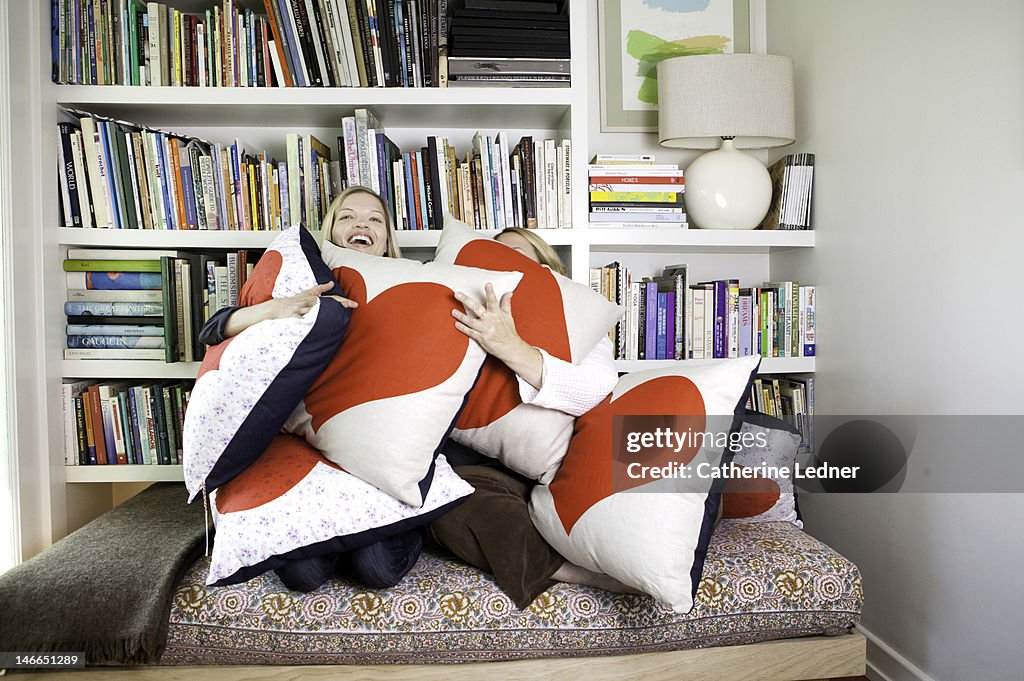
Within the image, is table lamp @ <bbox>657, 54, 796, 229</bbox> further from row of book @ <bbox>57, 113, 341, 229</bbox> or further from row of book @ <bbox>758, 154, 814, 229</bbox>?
row of book @ <bbox>57, 113, 341, 229</bbox>

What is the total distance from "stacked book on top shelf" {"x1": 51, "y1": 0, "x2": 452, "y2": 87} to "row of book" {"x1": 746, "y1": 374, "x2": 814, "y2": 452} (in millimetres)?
1359

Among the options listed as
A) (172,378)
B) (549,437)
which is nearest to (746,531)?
(549,437)

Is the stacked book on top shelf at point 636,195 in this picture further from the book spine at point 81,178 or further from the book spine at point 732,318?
the book spine at point 81,178

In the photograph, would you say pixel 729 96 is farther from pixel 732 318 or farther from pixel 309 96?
pixel 309 96

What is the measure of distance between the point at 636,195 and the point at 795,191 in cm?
48

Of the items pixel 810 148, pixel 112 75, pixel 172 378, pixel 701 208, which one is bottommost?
pixel 172 378

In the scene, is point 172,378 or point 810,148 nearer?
point 172,378

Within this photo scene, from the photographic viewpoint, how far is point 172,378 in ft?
7.16

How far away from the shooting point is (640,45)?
99.3 inches

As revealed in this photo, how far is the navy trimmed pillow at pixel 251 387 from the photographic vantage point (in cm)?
128

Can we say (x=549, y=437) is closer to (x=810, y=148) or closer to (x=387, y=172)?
(x=387, y=172)

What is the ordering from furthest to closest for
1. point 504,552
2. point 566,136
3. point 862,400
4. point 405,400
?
point 566,136 → point 862,400 → point 504,552 → point 405,400

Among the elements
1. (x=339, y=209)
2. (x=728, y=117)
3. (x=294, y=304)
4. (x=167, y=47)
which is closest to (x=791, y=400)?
(x=728, y=117)

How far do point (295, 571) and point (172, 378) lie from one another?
3.28 ft
